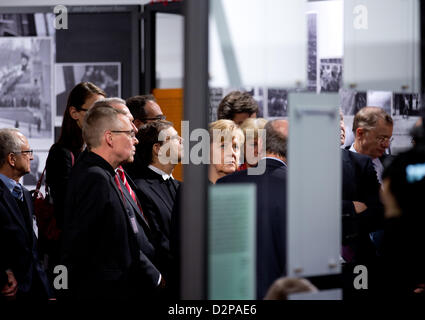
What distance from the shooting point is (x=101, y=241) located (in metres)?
3.47

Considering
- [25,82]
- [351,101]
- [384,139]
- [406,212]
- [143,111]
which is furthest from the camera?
[25,82]

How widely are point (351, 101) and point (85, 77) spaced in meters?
2.83

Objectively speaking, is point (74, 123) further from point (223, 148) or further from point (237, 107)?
point (223, 148)

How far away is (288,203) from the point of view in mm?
2830

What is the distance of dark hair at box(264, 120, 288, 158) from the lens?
9.60 ft

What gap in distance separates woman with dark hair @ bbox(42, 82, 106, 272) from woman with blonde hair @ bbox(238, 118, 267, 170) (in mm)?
1356

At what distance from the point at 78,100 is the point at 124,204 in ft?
3.67

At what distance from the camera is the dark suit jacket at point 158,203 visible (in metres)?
3.99

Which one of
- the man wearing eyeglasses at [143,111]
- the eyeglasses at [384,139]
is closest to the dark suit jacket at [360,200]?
Answer: the eyeglasses at [384,139]

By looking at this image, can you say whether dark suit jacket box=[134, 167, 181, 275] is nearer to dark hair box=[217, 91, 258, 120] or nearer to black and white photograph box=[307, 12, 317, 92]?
dark hair box=[217, 91, 258, 120]

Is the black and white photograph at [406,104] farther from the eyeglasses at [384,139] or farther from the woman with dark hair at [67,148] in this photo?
the woman with dark hair at [67,148]

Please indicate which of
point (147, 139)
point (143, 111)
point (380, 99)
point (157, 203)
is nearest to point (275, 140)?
point (380, 99)

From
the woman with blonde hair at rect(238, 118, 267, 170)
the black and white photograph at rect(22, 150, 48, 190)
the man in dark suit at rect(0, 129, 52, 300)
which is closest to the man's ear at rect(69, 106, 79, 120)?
the man in dark suit at rect(0, 129, 52, 300)
